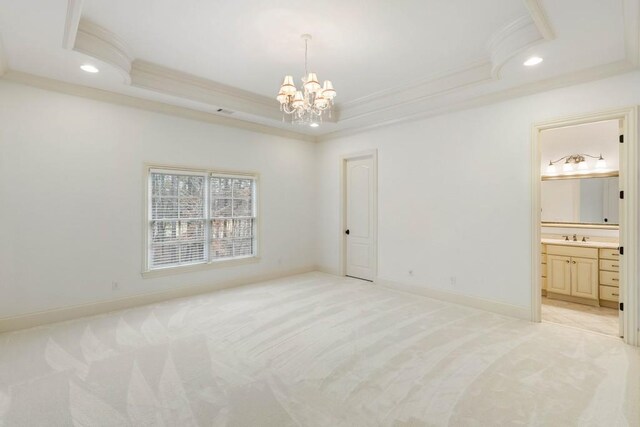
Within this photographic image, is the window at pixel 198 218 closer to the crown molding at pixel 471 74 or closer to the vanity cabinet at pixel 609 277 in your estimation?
the crown molding at pixel 471 74

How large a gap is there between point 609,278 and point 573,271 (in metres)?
0.39

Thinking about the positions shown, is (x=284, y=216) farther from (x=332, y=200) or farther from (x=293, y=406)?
(x=293, y=406)

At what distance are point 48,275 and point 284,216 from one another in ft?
11.7

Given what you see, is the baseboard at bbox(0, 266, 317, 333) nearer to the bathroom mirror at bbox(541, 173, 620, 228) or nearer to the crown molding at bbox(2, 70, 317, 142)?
the crown molding at bbox(2, 70, 317, 142)

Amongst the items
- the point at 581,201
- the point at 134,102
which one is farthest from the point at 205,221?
the point at 581,201

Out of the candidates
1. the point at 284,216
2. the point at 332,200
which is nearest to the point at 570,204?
the point at 332,200

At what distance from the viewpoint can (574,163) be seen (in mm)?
5039

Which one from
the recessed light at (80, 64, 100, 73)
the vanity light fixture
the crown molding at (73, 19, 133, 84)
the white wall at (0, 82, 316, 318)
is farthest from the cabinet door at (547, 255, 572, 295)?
the recessed light at (80, 64, 100, 73)

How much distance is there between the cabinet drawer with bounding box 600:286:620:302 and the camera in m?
4.23

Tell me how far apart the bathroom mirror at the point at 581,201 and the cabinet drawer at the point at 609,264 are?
78cm

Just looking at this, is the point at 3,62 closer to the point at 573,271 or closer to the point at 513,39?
the point at 513,39

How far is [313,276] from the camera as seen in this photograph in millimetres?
6098

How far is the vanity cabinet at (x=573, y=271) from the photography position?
4422mm

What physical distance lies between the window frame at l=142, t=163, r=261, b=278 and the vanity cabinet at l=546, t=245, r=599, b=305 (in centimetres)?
478
